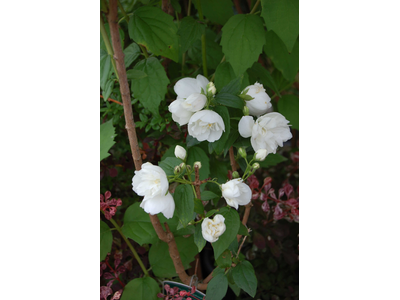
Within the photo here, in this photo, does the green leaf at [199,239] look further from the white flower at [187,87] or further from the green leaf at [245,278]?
the white flower at [187,87]

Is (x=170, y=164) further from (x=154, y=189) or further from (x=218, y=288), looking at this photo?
(x=218, y=288)

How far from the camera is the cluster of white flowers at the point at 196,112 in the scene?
52 cm

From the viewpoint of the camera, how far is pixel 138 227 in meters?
0.83

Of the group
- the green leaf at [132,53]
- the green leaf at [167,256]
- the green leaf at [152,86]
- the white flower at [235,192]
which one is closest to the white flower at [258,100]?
the white flower at [235,192]

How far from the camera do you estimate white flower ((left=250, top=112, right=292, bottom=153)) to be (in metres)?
0.55

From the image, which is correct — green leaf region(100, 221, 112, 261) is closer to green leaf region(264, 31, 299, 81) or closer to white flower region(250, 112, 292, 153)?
white flower region(250, 112, 292, 153)

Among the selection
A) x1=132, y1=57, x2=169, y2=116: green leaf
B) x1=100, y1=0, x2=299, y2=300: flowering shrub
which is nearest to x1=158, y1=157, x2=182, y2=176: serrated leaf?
x1=100, y1=0, x2=299, y2=300: flowering shrub

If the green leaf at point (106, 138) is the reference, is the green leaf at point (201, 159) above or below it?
below

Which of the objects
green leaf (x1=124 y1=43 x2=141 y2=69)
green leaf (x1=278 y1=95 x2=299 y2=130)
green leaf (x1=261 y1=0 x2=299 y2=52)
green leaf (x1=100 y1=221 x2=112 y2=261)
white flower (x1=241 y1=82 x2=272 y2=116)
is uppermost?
green leaf (x1=261 y1=0 x2=299 y2=52)

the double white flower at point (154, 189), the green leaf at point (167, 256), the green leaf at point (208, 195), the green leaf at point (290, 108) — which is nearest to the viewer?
the double white flower at point (154, 189)

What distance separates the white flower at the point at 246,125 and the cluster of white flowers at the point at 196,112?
0.04 m

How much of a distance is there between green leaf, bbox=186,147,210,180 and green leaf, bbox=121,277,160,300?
0.32 m

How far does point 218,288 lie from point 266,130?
0.38m

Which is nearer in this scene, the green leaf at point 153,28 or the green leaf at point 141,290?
the green leaf at point 153,28
